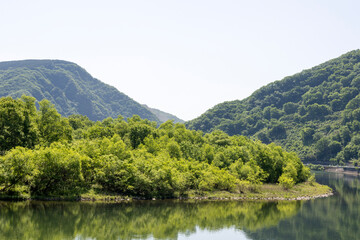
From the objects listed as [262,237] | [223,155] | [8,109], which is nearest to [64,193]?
[8,109]

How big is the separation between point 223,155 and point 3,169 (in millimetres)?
59040

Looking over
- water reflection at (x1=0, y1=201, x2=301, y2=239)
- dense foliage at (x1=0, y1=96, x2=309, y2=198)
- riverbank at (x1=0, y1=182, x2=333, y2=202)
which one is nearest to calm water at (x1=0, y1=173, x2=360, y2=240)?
water reflection at (x1=0, y1=201, x2=301, y2=239)

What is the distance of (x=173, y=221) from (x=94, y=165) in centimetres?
2134

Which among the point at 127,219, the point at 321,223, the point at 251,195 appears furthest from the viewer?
the point at 251,195

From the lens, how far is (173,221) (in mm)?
52375

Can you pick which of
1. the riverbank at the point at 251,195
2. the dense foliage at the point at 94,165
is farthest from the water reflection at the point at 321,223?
the dense foliage at the point at 94,165

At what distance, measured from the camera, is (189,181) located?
75688 mm

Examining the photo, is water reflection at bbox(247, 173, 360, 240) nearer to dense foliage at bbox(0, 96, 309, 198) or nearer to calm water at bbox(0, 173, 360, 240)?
calm water at bbox(0, 173, 360, 240)

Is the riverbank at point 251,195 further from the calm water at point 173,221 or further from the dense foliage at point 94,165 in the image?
the calm water at point 173,221

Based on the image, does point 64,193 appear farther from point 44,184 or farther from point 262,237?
point 262,237

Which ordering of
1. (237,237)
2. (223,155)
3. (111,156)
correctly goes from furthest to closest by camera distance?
(223,155), (111,156), (237,237)

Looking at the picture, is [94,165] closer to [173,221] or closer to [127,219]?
[127,219]

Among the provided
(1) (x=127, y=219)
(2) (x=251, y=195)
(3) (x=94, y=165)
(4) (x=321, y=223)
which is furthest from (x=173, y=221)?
(2) (x=251, y=195)

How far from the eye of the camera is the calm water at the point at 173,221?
42.9 meters
